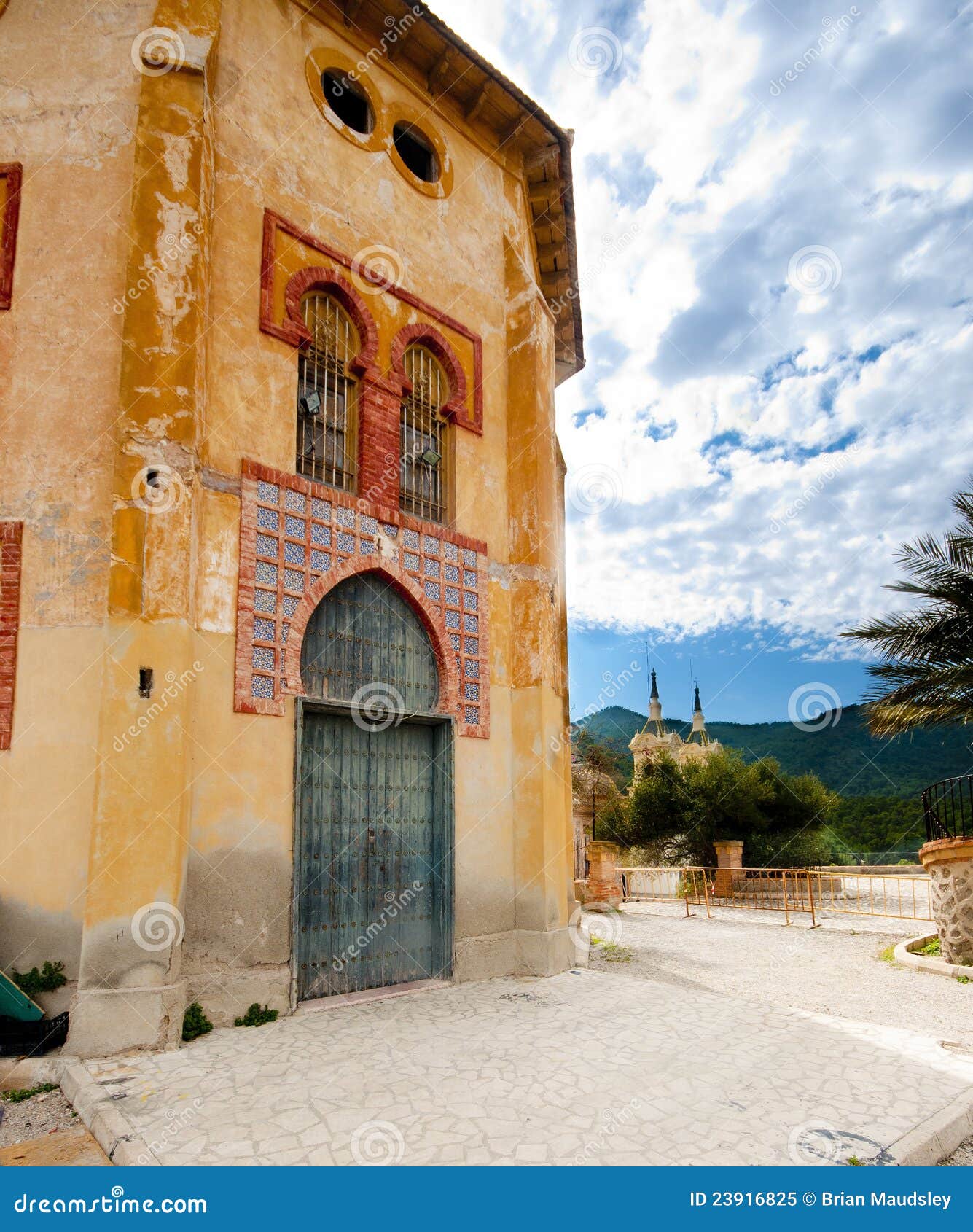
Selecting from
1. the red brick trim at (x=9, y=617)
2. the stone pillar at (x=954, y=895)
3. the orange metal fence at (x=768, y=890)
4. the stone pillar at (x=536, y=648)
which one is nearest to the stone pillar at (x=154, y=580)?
the red brick trim at (x=9, y=617)

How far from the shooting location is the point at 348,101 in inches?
365

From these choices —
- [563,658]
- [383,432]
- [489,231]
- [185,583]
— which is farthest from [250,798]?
[489,231]

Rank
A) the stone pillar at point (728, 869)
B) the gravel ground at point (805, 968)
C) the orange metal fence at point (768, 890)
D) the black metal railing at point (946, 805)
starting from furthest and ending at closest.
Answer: the stone pillar at point (728, 869)
the orange metal fence at point (768, 890)
the black metal railing at point (946, 805)
the gravel ground at point (805, 968)

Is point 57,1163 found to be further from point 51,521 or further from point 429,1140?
point 51,521

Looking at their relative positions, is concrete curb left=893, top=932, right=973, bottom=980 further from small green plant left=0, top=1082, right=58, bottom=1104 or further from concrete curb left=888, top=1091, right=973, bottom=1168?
small green plant left=0, top=1082, right=58, bottom=1104

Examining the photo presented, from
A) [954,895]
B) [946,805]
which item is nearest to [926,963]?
[954,895]

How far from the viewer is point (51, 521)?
6.46 m

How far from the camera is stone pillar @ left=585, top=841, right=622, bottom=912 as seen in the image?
59.8ft

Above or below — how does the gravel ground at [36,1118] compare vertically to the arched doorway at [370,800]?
below

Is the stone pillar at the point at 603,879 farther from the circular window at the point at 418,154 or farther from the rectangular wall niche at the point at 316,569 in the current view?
the circular window at the point at 418,154

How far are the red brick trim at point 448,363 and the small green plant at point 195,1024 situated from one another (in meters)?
6.70

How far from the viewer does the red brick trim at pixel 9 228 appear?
6.77m

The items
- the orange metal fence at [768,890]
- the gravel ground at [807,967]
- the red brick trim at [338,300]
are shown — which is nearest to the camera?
the gravel ground at [807,967]

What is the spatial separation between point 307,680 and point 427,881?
2.61m
